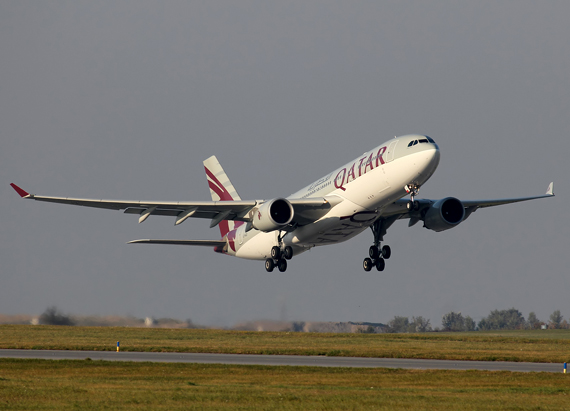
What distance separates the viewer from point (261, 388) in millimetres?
22938

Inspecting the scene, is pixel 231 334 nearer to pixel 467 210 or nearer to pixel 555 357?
pixel 467 210

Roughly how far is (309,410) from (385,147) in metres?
18.3

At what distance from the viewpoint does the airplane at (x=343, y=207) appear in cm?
3397

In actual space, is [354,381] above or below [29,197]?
below

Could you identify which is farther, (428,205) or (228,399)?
(428,205)

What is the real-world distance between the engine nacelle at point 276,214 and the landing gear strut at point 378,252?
28.0 feet

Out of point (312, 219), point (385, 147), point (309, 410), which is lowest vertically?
point (309, 410)

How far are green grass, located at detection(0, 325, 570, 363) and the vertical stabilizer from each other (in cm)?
877

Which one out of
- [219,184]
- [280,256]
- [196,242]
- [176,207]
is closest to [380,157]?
[280,256]

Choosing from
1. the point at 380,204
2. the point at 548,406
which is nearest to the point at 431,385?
the point at 548,406

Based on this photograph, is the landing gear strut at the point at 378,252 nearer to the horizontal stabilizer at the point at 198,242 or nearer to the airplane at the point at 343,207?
the airplane at the point at 343,207

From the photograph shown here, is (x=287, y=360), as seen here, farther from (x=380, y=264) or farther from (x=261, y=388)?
(x=380, y=264)

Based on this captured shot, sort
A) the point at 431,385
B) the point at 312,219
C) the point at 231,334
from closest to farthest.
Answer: the point at 431,385
the point at 312,219
the point at 231,334

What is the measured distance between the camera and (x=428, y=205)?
136 feet
